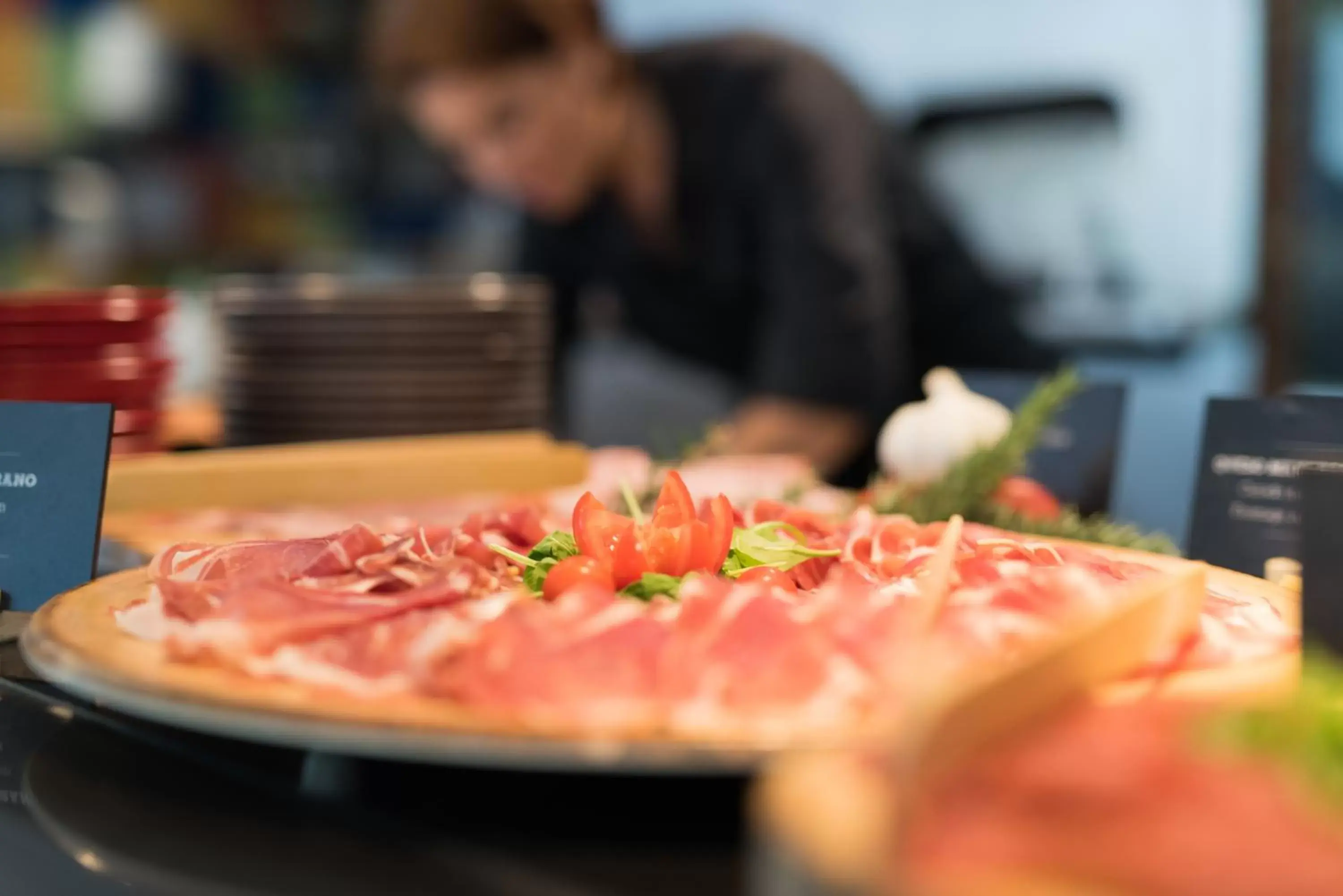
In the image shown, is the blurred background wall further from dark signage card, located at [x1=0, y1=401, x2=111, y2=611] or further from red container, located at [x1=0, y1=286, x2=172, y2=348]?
dark signage card, located at [x1=0, y1=401, x2=111, y2=611]

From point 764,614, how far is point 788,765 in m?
0.18

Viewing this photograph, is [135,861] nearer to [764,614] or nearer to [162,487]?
[764,614]

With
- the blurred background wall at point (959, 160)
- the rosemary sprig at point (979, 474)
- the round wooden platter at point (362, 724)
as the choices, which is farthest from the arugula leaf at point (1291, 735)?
the blurred background wall at point (959, 160)

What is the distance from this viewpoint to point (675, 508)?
0.84 meters

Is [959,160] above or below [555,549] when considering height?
above

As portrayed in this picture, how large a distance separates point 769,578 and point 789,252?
1590 mm

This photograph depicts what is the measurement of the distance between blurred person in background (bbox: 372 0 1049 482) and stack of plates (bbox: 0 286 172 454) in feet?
3.31

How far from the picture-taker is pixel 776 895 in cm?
40

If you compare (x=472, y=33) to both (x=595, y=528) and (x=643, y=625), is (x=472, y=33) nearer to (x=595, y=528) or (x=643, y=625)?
(x=595, y=528)

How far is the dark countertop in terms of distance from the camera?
55cm

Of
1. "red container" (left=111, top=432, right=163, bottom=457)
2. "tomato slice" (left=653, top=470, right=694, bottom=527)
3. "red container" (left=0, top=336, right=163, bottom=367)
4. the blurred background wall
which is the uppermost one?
the blurred background wall

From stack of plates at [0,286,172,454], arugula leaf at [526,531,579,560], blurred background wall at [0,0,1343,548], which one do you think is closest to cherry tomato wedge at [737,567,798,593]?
arugula leaf at [526,531,579,560]

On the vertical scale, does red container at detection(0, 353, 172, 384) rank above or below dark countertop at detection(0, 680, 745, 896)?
above

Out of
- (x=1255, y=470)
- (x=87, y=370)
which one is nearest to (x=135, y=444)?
(x=87, y=370)
